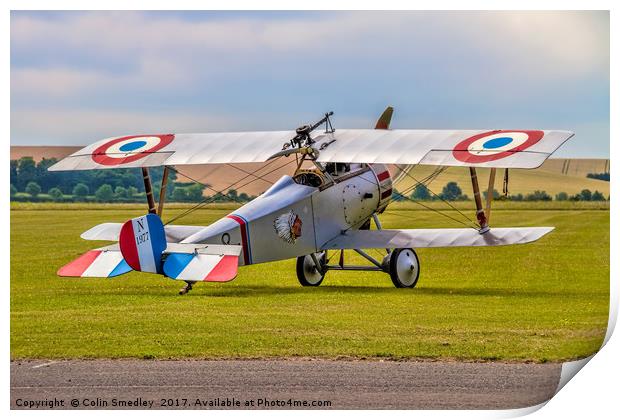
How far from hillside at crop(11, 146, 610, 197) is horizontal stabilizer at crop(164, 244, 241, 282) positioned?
186cm

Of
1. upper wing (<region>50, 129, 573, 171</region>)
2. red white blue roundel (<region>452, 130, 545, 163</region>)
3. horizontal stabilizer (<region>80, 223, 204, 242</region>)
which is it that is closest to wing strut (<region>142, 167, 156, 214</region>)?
upper wing (<region>50, 129, 573, 171</region>)

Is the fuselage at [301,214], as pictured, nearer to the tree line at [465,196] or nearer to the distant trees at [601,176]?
the tree line at [465,196]

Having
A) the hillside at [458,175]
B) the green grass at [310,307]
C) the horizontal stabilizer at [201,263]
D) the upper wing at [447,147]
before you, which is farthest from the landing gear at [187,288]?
the upper wing at [447,147]

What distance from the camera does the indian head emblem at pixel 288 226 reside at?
15.4 m

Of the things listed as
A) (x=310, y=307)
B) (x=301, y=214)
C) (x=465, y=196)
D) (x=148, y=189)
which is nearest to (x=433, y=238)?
(x=301, y=214)

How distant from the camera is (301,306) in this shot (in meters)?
14.4

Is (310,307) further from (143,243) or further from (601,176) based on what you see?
(601,176)

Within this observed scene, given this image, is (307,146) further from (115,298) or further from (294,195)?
(115,298)

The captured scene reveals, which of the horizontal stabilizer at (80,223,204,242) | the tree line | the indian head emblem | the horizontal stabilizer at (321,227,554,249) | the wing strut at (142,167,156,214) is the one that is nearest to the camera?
the tree line

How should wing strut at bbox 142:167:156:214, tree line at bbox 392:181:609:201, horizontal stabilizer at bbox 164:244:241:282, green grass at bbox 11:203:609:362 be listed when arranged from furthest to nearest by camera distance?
1. wing strut at bbox 142:167:156:214
2. tree line at bbox 392:181:609:201
3. horizontal stabilizer at bbox 164:244:241:282
4. green grass at bbox 11:203:609:362

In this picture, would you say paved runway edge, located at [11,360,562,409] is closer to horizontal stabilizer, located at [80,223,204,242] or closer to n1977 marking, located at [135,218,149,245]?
n1977 marking, located at [135,218,149,245]

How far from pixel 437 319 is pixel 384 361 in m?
2.12

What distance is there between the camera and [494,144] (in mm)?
14609

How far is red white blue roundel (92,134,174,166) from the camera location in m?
16.0
